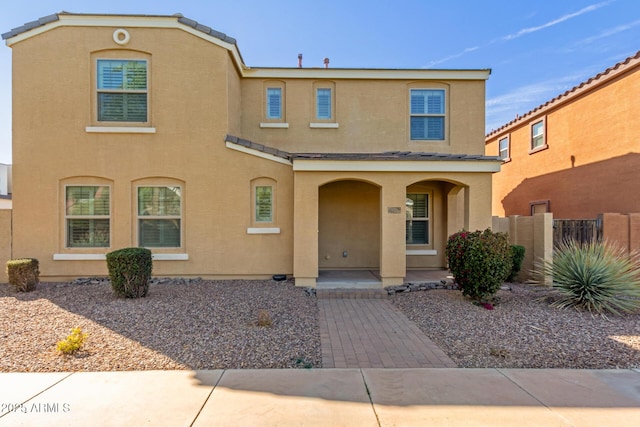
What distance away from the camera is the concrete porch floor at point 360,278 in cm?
837

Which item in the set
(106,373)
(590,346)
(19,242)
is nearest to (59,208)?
→ (19,242)

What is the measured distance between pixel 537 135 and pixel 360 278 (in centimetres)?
1120

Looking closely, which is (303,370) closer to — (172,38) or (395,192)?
(395,192)

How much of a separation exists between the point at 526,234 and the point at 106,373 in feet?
34.6

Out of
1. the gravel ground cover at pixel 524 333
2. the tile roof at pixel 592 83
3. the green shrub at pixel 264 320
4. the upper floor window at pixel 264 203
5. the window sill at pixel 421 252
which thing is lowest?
the gravel ground cover at pixel 524 333

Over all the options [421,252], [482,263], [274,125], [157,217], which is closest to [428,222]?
[421,252]

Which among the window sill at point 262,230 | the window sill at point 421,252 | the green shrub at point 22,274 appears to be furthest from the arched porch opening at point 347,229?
the green shrub at point 22,274

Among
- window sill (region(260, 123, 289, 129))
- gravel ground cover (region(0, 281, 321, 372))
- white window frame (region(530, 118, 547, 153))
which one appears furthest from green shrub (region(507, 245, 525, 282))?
window sill (region(260, 123, 289, 129))

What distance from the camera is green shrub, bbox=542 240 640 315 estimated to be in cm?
652

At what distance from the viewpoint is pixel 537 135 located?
13938 mm

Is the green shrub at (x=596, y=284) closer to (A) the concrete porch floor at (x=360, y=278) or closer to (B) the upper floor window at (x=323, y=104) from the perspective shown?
(A) the concrete porch floor at (x=360, y=278)

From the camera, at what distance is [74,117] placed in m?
8.95

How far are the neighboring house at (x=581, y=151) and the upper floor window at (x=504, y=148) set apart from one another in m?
0.19

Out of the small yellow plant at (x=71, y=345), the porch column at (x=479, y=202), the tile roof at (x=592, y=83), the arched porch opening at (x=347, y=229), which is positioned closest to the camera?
the small yellow plant at (x=71, y=345)
